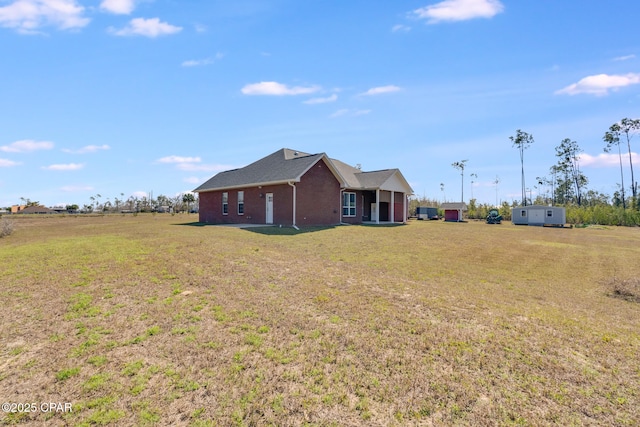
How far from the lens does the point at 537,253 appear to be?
43.4 ft

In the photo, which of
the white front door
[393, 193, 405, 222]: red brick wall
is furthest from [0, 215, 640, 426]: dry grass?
[393, 193, 405, 222]: red brick wall

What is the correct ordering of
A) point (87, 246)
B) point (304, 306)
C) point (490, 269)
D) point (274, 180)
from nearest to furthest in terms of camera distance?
point (304, 306) → point (490, 269) → point (87, 246) → point (274, 180)

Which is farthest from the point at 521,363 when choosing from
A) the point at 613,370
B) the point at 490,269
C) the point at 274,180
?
the point at 274,180

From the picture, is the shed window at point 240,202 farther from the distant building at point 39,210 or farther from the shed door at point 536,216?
the distant building at point 39,210

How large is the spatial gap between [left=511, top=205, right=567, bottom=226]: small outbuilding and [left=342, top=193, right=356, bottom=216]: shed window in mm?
22109

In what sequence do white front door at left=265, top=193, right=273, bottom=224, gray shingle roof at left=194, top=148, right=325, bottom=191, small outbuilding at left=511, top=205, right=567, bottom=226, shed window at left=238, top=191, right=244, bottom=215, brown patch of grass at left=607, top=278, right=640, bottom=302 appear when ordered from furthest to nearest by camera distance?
small outbuilding at left=511, top=205, right=567, bottom=226, shed window at left=238, top=191, right=244, bottom=215, white front door at left=265, top=193, right=273, bottom=224, gray shingle roof at left=194, top=148, right=325, bottom=191, brown patch of grass at left=607, top=278, right=640, bottom=302

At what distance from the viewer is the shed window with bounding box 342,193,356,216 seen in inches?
939

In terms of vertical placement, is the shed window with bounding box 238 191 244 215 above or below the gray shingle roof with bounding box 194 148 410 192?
below

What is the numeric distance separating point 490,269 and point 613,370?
6247 millimetres

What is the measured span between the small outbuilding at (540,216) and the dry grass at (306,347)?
98.2 feet

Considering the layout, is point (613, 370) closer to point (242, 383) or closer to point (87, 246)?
point (242, 383)

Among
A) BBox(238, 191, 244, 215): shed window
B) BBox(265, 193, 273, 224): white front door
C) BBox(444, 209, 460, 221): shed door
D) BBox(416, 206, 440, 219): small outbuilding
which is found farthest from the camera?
BBox(416, 206, 440, 219): small outbuilding

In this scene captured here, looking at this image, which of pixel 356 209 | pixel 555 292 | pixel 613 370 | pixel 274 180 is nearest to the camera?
pixel 613 370

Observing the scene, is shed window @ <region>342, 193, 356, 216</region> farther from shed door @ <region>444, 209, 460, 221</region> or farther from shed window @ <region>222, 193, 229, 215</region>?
shed door @ <region>444, 209, 460, 221</region>
